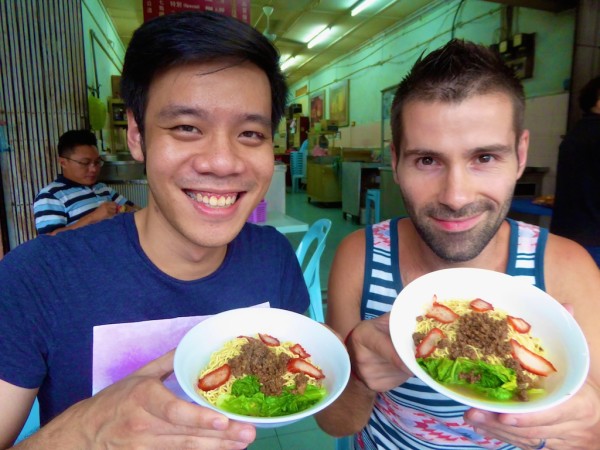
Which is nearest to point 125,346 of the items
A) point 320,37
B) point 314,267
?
point 314,267

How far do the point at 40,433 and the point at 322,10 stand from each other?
931 cm

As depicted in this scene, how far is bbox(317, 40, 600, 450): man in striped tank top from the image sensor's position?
1.17m

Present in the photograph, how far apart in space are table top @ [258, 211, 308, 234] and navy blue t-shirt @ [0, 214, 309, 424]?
2.05 metres

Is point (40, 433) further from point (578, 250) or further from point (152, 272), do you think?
point (578, 250)

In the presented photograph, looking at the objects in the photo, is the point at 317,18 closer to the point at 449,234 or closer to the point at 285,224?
the point at 285,224

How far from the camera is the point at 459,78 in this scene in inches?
47.6

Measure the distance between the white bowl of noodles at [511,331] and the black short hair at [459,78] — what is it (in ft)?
1.69

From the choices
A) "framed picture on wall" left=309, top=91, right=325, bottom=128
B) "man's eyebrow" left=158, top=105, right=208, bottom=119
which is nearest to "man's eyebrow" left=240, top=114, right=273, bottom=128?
"man's eyebrow" left=158, top=105, right=208, bottom=119

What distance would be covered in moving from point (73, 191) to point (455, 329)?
3240mm

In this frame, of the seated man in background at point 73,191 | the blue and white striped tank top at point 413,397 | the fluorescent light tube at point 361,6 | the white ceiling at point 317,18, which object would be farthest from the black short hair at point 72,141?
the fluorescent light tube at point 361,6

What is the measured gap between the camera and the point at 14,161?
416 cm

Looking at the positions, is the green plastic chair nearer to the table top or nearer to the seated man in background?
the table top

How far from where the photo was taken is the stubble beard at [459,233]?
46.7 inches

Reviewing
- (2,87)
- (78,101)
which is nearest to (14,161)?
(2,87)
